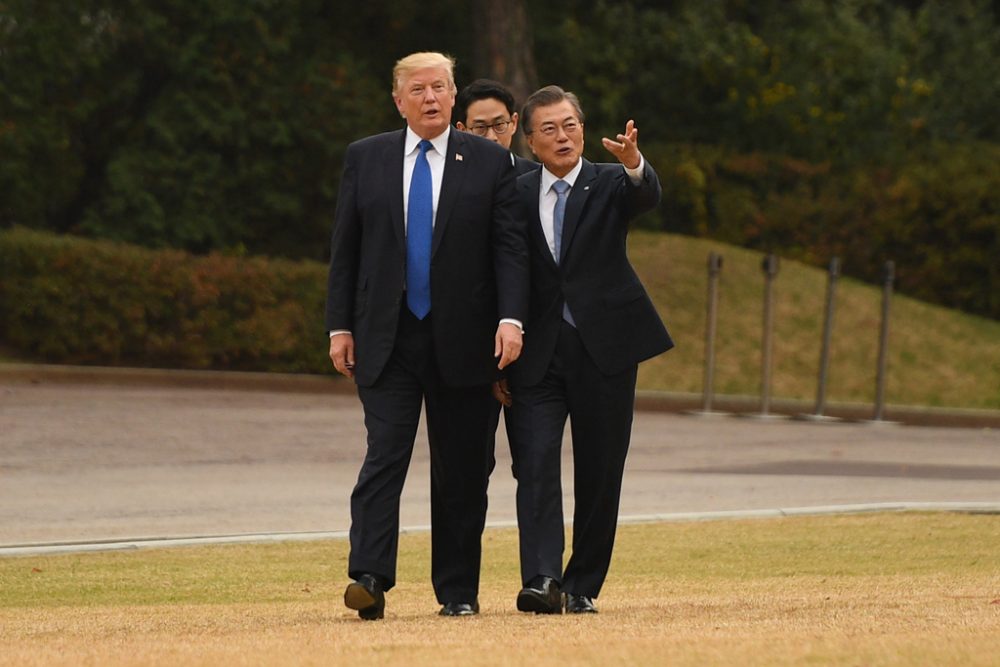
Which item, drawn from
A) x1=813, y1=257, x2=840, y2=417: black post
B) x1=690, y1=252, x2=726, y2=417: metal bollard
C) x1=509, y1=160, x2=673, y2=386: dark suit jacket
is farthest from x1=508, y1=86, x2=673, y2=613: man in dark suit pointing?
x1=813, y1=257, x2=840, y2=417: black post

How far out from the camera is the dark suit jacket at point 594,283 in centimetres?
694

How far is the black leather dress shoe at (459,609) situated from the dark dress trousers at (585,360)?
0.33 metres

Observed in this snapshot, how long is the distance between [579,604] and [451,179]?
5.15ft

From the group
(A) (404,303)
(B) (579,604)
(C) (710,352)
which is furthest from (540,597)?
(C) (710,352)

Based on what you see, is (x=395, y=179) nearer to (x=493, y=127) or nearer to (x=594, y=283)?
(x=594, y=283)

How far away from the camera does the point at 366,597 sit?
6438 mm

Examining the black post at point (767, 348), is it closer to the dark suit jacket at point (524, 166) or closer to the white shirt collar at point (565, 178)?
the dark suit jacket at point (524, 166)

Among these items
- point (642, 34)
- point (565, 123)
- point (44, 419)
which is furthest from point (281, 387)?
point (565, 123)

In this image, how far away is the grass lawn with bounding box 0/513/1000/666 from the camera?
16.7 ft

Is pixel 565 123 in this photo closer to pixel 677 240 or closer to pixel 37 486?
pixel 37 486

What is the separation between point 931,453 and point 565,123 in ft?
32.6

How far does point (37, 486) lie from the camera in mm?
12562

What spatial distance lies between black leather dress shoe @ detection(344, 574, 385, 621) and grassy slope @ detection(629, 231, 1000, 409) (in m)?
16.0

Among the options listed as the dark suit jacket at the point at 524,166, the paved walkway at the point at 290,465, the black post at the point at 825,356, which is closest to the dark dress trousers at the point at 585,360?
the dark suit jacket at the point at 524,166
